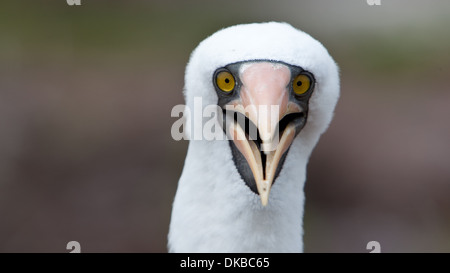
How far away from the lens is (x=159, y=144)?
7328 mm

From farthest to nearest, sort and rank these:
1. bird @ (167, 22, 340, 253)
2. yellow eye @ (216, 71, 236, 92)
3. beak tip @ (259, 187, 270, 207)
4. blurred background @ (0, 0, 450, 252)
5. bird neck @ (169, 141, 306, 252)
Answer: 1. blurred background @ (0, 0, 450, 252)
2. bird neck @ (169, 141, 306, 252)
3. yellow eye @ (216, 71, 236, 92)
4. bird @ (167, 22, 340, 253)
5. beak tip @ (259, 187, 270, 207)

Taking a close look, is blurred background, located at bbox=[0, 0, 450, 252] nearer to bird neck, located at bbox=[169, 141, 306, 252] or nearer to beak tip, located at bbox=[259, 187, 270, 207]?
bird neck, located at bbox=[169, 141, 306, 252]

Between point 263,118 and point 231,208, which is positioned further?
point 231,208

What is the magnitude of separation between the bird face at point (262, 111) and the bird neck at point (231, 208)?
8cm

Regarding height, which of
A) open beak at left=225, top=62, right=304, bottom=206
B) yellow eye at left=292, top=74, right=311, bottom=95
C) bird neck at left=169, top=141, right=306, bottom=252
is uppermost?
yellow eye at left=292, top=74, right=311, bottom=95

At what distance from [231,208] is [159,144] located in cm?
438

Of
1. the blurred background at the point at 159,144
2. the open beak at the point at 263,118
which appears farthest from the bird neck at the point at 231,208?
the blurred background at the point at 159,144

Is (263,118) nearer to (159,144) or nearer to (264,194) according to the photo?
(264,194)

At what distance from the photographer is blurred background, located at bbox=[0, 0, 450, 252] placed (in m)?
6.98

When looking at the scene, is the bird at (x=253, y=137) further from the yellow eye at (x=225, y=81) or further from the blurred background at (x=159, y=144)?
the blurred background at (x=159, y=144)

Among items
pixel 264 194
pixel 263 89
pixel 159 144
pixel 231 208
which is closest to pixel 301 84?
pixel 263 89

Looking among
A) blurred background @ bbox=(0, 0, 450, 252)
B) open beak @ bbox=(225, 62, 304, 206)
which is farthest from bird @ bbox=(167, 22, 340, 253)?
blurred background @ bbox=(0, 0, 450, 252)
